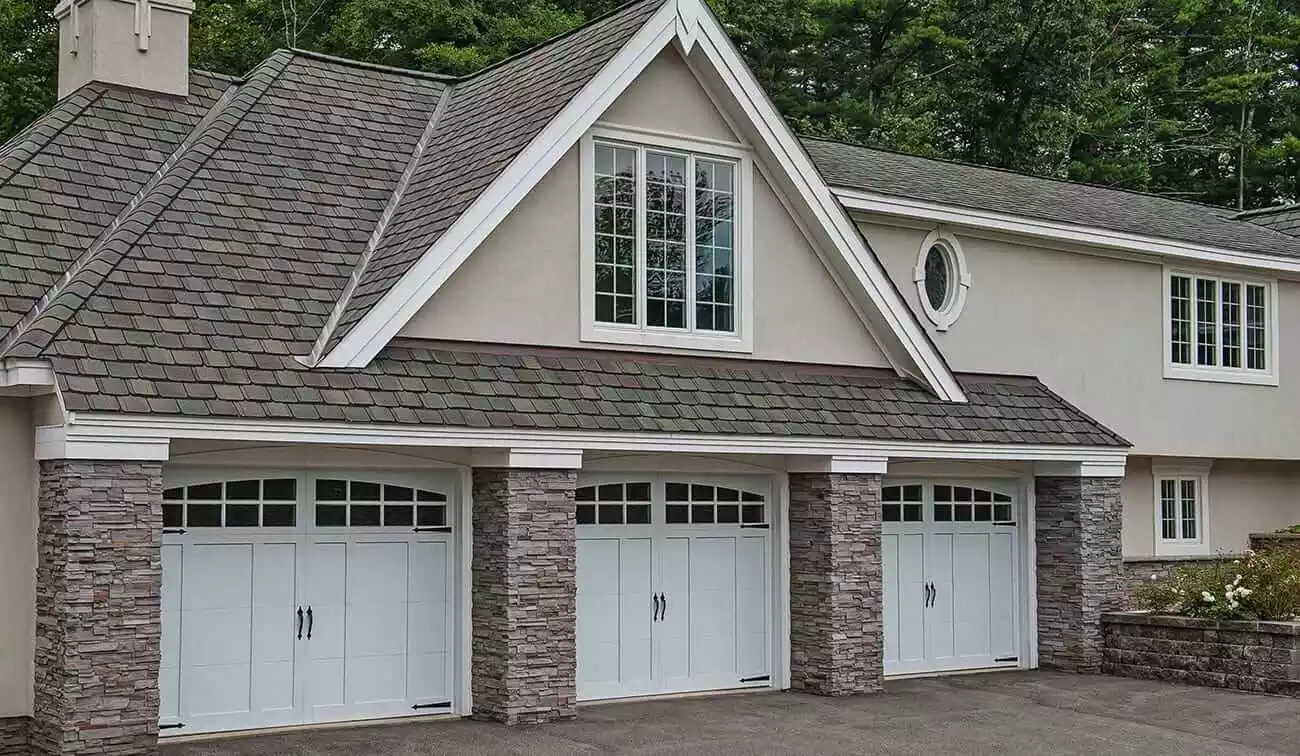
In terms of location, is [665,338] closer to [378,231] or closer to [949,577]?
[378,231]

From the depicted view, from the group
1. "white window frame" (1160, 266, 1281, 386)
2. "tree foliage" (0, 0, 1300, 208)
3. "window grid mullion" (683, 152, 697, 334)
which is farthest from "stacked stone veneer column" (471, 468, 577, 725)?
"tree foliage" (0, 0, 1300, 208)

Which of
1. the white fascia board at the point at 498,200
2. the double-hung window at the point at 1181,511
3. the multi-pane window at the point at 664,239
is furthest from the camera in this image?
the double-hung window at the point at 1181,511

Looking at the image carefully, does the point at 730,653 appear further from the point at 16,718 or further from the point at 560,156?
the point at 16,718

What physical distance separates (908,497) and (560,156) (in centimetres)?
611

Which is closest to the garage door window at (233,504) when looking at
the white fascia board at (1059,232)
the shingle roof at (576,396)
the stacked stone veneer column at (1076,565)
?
the shingle roof at (576,396)

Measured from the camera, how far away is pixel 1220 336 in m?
22.1

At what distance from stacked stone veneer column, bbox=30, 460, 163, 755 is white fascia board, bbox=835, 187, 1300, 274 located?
910 cm

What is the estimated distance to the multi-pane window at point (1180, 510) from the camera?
2205cm

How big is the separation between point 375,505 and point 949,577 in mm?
7164

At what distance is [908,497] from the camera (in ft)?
57.6

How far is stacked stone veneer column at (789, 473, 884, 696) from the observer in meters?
15.6

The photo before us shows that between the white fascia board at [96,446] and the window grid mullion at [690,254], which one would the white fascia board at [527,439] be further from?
the window grid mullion at [690,254]

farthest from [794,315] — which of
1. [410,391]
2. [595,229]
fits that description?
[410,391]

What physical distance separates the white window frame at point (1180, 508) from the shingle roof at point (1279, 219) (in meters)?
4.85
